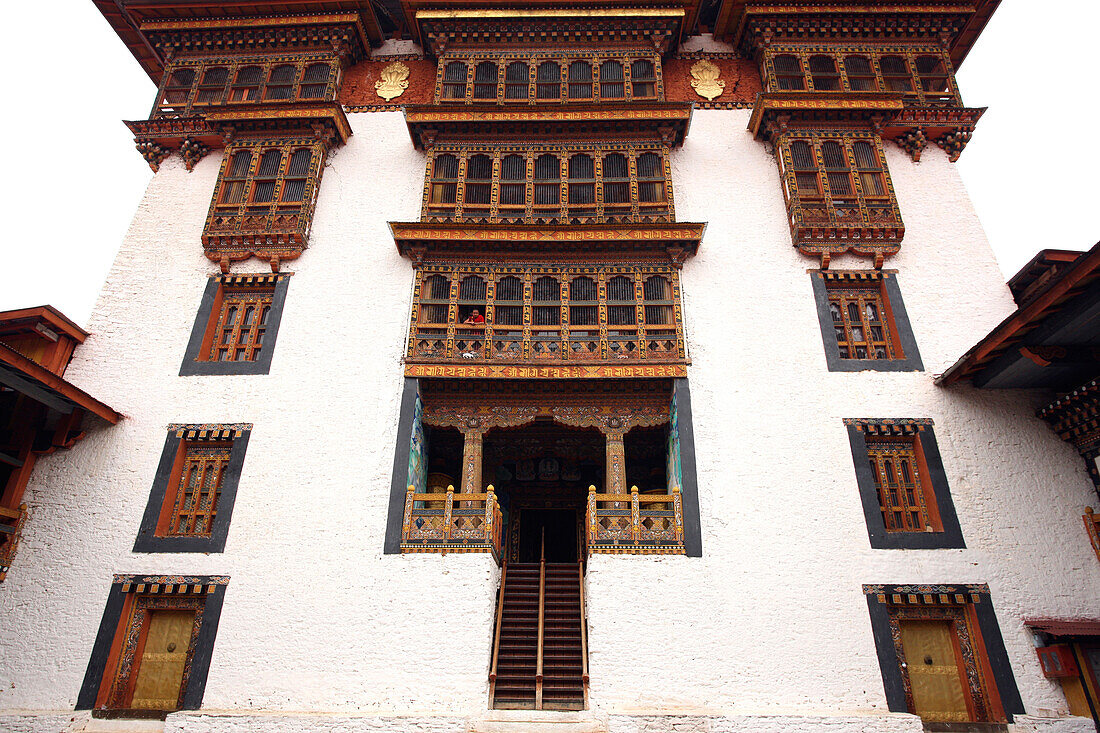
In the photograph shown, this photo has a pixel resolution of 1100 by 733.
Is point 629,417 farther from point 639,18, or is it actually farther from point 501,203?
point 639,18

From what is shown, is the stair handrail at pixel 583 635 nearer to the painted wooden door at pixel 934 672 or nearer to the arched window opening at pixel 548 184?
the painted wooden door at pixel 934 672

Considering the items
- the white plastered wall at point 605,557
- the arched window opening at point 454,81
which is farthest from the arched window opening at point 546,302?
the arched window opening at point 454,81

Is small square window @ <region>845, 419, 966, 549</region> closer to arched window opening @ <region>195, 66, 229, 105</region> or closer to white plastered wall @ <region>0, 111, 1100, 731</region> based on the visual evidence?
white plastered wall @ <region>0, 111, 1100, 731</region>

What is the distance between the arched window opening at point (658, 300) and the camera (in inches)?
516

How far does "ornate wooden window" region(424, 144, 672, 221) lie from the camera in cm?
1414

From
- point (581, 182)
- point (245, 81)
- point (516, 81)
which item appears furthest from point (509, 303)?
point (245, 81)

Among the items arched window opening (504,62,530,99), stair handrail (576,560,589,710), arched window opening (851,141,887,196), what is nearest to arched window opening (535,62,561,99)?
arched window opening (504,62,530,99)

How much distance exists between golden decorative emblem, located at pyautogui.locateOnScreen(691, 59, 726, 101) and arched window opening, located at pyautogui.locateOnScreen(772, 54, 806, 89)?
126cm

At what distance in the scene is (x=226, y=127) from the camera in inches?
600

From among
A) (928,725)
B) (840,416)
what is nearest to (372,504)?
(840,416)

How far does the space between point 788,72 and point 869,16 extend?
230cm

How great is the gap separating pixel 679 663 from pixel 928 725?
352 cm

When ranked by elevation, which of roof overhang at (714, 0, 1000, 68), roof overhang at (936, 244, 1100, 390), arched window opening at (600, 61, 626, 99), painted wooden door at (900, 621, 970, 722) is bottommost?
painted wooden door at (900, 621, 970, 722)

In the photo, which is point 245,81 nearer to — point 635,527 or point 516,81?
point 516,81
